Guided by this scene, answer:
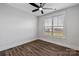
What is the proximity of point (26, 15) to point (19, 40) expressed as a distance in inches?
68.1

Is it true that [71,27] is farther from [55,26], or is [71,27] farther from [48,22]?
[48,22]

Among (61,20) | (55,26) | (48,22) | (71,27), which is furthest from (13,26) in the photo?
(71,27)

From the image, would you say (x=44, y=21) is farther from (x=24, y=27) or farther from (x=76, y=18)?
(x=76, y=18)

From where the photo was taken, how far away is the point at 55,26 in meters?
4.21

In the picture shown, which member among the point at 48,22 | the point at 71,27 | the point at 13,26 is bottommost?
the point at 71,27

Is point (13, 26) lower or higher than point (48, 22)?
lower

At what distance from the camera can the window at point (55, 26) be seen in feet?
12.6

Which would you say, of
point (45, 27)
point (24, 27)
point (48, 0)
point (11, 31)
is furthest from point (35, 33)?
point (48, 0)

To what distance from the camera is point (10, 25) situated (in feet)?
10.6

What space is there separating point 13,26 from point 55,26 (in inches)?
103

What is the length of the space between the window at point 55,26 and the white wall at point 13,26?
1221mm

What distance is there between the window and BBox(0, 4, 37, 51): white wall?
1.22 metres

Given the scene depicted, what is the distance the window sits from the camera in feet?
12.6

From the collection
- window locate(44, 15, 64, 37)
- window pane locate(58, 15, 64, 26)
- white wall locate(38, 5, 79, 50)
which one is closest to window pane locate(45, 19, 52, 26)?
window locate(44, 15, 64, 37)
